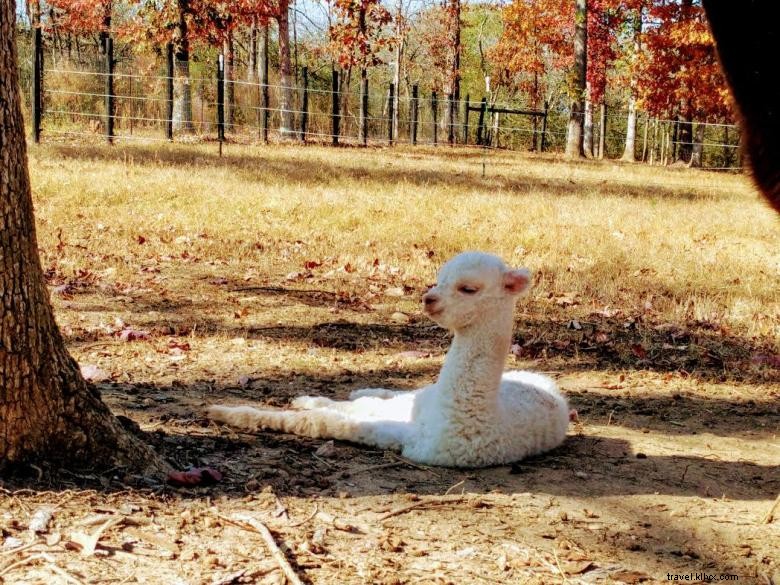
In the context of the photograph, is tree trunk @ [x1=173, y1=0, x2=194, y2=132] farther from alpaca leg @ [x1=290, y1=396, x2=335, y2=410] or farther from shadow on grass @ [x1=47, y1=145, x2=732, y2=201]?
alpaca leg @ [x1=290, y1=396, x2=335, y2=410]

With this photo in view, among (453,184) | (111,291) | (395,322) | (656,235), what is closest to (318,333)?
(395,322)

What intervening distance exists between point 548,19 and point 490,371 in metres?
Result: 41.7

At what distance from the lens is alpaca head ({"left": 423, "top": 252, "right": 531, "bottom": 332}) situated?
4.52m

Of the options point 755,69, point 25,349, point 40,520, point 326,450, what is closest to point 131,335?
point 326,450

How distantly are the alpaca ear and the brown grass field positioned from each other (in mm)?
888

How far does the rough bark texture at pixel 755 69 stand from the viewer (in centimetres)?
265

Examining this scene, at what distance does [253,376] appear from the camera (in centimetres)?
604

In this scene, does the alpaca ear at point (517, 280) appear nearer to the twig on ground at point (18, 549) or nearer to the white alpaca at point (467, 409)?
the white alpaca at point (467, 409)

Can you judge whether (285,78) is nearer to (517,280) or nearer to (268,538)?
(517,280)

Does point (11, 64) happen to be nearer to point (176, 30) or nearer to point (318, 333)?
point (318, 333)

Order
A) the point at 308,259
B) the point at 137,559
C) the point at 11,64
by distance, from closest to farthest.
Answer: the point at 137,559 < the point at 11,64 < the point at 308,259

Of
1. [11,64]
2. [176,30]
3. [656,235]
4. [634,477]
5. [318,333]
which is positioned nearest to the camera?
[11,64]

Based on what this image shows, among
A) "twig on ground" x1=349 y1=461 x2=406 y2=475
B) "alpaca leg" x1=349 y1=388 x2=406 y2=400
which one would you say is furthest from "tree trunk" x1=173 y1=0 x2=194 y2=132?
"twig on ground" x1=349 y1=461 x2=406 y2=475

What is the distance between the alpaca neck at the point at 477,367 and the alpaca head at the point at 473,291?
52 millimetres
